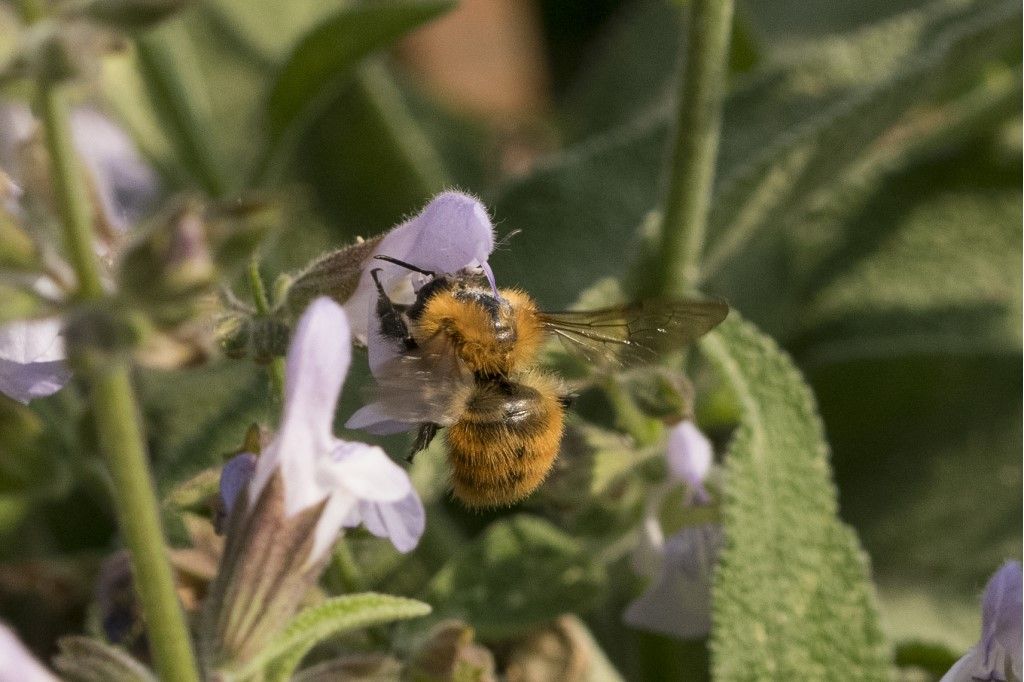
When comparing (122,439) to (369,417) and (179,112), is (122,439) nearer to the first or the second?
(369,417)

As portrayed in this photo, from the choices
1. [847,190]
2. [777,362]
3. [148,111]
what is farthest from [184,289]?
[148,111]

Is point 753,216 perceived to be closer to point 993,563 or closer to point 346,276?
point 993,563

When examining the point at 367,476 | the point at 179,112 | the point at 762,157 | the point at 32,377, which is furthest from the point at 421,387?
the point at 179,112

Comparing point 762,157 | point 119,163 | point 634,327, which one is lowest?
point 634,327

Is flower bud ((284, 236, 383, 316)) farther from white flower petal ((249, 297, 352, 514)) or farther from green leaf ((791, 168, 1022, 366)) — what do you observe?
green leaf ((791, 168, 1022, 366))

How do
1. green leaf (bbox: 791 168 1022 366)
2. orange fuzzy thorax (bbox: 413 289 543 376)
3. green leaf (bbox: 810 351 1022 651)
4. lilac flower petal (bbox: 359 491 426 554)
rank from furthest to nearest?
green leaf (bbox: 791 168 1022 366) → green leaf (bbox: 810 351 1022 651) → orange fuzzy thorax (bbox: 413 289 543 376) → lilac flower petal (bbox: 359 491 426 554)

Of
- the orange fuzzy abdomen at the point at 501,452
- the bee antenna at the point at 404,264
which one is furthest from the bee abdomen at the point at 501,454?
the bee antenna at the point at 404,264

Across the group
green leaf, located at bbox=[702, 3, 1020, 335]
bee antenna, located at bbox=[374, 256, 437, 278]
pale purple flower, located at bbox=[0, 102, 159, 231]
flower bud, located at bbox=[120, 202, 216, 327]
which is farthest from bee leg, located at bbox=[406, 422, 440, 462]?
pale purple flower, located at bbox=[0, 102, 159, 231]
